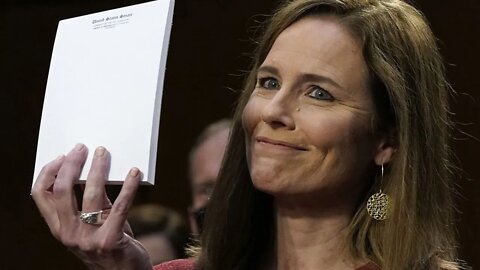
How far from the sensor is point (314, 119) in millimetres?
1525

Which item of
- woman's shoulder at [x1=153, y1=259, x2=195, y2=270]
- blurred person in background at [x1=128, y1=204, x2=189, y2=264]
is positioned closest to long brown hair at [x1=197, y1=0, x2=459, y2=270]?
woman's shoulder at [x1=153, y1=259, x2=195, y2=270]

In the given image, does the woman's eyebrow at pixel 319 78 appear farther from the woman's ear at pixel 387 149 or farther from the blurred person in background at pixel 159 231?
the blurred person in background at pixel 159 231

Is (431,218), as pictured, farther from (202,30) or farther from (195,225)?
(202,30)

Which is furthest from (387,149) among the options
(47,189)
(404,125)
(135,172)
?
(47,189)

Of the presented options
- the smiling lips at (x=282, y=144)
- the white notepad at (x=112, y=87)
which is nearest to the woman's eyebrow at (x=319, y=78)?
the smiling lips at (x=282, y=144)

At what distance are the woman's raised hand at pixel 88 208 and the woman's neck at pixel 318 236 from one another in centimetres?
27

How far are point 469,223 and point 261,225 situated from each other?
126cm

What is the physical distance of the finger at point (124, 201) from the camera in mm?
1476

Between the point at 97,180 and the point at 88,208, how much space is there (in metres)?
0.05

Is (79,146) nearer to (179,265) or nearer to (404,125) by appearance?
(179,265)

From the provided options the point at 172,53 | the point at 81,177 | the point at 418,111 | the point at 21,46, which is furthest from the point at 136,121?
Result: the point at 21,46

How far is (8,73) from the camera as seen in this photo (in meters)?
3.58

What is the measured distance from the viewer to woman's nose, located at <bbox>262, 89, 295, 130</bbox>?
1.53 metres

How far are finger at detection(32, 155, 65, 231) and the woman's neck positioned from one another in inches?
14.2
